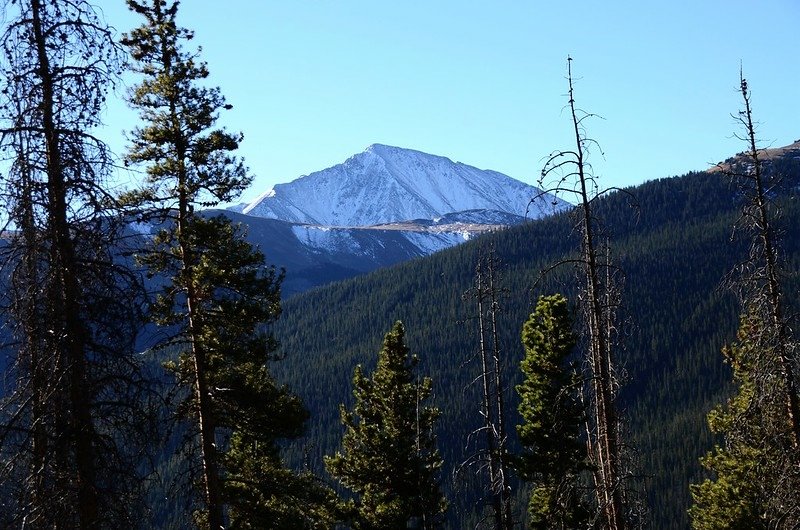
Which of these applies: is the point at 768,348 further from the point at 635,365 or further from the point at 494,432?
the point at 635,365

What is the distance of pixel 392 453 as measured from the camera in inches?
1003

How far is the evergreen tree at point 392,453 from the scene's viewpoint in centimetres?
2553

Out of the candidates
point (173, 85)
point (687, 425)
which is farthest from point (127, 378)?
point (687, 425)

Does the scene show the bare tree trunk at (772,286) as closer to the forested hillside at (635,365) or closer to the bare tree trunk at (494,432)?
the bare tree trunk at (494,432)

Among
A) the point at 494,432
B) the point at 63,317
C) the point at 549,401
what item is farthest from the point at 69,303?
the point at 549,401

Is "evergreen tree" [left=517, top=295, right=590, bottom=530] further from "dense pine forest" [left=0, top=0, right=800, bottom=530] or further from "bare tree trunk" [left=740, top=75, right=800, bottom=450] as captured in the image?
"bare tree trunk" [left=740, top=75, right=800, bottom=450]

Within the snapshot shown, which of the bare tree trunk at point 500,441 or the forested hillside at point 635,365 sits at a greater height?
the bare tree trunk at point 500,441

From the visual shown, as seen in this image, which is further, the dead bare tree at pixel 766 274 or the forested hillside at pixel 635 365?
the forested hillside at pixel 635 365

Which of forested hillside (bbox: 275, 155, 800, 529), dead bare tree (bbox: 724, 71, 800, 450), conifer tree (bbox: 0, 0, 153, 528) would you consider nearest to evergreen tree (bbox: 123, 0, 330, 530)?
conifer tree (bbox: 0, 0, 153, 528)

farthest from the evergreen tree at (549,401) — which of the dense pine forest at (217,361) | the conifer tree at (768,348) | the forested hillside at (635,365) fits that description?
the forested hillside at (635,365)

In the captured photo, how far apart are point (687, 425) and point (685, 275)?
78512mm

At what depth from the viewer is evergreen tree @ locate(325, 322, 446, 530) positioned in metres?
25.5

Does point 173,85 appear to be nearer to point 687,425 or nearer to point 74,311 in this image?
point 74,311

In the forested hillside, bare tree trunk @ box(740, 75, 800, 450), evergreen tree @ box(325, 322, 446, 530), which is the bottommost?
the forested hillside
